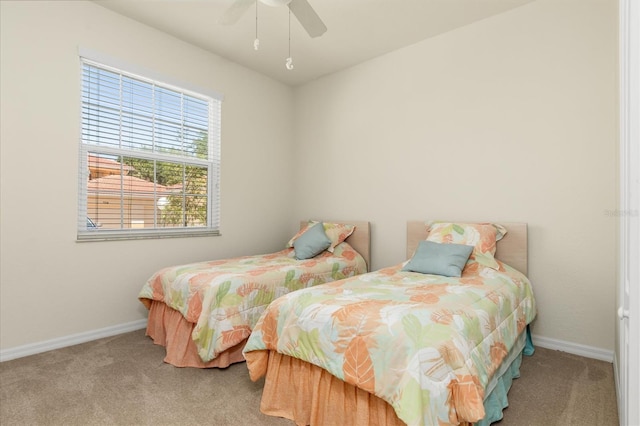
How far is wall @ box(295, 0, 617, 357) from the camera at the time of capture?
2.52m

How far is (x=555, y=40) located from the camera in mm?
2691

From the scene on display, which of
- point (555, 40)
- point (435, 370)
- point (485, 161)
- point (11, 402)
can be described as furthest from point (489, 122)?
point (11, 402)

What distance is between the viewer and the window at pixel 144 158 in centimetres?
290

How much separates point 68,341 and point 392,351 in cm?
266

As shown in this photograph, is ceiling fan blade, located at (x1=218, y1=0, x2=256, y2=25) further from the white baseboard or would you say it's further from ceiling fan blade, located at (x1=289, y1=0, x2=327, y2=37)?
the white baseboard

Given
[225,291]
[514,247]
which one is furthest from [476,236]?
[225,291]

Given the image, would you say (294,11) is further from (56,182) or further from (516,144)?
(56,182)

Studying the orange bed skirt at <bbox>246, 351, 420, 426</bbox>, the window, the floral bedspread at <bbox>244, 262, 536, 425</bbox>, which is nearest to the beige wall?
the window

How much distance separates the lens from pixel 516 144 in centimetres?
285

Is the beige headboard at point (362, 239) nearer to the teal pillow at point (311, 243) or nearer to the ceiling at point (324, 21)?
the teal pillow at point (311, 243)

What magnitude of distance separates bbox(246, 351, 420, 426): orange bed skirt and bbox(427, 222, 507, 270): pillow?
1.56 meters

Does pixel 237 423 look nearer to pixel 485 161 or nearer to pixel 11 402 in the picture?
pixel 11 402

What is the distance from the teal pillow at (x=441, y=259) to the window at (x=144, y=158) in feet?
7.05

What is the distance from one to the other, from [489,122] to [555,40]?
2.39ft
